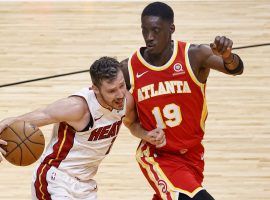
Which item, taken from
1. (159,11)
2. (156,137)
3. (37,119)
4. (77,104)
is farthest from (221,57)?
(37,119)

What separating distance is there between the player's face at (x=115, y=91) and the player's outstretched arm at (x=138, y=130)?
0.36 m

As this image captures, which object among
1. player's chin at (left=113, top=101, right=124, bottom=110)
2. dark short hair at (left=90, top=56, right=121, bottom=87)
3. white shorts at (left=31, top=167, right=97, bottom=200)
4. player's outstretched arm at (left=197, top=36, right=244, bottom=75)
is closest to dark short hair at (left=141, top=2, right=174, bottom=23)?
player's outstretched arm at (left=197, top=36, right=244, bottom=75)

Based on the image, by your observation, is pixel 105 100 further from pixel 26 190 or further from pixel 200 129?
pixel 26 190

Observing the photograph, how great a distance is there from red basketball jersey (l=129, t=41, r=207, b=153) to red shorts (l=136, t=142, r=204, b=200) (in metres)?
0.09

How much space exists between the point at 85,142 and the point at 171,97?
2.33 feet

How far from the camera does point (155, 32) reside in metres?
6.04

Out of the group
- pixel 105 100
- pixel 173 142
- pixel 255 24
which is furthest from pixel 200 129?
pixel 255 24

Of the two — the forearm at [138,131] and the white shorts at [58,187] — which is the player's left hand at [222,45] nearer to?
the forearm at [138,131]

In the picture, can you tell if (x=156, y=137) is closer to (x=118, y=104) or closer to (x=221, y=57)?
(x=118, y=104)

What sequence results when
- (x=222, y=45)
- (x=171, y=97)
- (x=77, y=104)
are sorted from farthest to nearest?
(x=171, y=97) → (x=77, y=104) → (x=222, y=45)

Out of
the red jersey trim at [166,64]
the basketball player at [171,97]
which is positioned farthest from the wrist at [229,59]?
the red jersey trim at [166,64]

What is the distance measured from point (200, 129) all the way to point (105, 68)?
3.22ft

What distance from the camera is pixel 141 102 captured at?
20.5 ft

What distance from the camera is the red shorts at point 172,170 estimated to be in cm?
608
